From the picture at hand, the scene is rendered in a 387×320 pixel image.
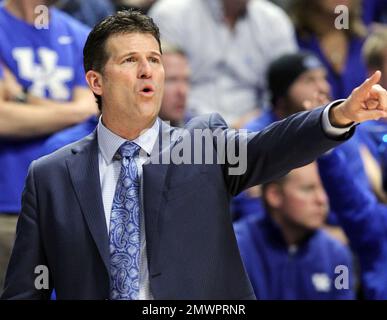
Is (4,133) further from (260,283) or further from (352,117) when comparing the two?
(352,117)

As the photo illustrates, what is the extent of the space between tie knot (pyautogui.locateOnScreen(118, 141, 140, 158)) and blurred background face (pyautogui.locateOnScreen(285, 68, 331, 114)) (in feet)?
5.08

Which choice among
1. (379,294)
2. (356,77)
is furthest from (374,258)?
(356,77)

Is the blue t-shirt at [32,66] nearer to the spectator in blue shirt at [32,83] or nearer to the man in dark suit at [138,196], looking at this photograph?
the spectator in blue shirt at [32,83]

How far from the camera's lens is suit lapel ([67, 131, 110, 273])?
1.80m

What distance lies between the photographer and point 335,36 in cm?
365

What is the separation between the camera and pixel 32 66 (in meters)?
3.04

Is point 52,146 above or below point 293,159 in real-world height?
above

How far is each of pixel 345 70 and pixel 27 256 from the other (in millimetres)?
2078

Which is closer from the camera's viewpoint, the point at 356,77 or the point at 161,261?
the point at 161,261

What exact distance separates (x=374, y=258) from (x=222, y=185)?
5.52ft

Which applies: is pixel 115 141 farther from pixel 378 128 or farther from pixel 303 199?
pixel 378 128

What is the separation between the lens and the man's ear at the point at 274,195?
11.0 feet

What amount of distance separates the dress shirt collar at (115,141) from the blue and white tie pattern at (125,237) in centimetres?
4

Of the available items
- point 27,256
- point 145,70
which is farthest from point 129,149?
point 27,256
